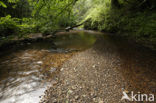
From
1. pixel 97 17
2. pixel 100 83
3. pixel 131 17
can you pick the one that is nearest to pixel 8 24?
pixel 100 83

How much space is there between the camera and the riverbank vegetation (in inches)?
251

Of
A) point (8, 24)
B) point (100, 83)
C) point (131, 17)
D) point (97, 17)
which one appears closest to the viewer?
point (100, 83)

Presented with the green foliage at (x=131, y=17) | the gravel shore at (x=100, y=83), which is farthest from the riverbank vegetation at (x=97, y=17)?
the gravel shore at (x=100, y=83)

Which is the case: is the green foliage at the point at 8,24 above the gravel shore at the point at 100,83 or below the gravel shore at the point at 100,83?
above

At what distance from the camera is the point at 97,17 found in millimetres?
13977

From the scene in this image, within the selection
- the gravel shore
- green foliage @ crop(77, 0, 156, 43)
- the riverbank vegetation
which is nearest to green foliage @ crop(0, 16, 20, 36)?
the riverbank vegetation

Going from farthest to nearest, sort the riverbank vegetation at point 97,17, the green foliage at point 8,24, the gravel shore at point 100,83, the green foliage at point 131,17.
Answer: the green foliage at point 131,17 < the riverbank vegetation at point 97,17 < the green foliage at point 8,24 < the gravel shore at point 100,83

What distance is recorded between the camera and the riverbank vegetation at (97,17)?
637 cm

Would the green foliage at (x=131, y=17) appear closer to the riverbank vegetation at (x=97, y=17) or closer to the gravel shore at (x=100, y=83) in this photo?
the riverbank vegetation at (x=97, y=17)

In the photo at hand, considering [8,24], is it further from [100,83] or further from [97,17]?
[97,17]

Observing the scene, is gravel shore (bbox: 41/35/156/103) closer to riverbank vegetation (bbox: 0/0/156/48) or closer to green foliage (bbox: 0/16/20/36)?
riverbank vegetation (bbox: 0/0/156/48)

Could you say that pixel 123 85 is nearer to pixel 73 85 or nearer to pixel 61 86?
pixel 73 85

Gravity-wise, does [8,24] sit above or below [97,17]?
below

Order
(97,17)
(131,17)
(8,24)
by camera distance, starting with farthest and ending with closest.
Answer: (97,17)
(131,17)
(8,24)
